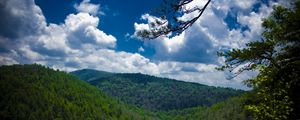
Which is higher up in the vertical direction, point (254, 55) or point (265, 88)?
point (254, 55)

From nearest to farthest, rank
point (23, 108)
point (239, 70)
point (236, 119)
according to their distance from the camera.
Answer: point (239, 70) < point (236, 119) < point (23, 108)

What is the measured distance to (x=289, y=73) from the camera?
1528 cm

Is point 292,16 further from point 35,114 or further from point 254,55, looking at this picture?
point 35,114

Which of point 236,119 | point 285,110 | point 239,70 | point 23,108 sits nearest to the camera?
point 285,110

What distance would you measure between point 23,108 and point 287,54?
7536 inches

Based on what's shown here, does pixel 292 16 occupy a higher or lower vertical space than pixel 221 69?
higher

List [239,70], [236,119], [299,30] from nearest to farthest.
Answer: [299,30] < [239,70] < [236,119]

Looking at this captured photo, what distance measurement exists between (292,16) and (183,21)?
5513 mm

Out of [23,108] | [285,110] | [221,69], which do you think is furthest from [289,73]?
[23,108]

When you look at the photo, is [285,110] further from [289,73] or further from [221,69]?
[221,69]

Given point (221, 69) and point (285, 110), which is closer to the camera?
point (285, 110)

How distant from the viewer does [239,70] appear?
1598 cm

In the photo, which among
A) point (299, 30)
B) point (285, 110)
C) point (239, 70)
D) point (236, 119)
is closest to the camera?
point (299, 30)

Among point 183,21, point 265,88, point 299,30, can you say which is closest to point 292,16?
point 299,30
